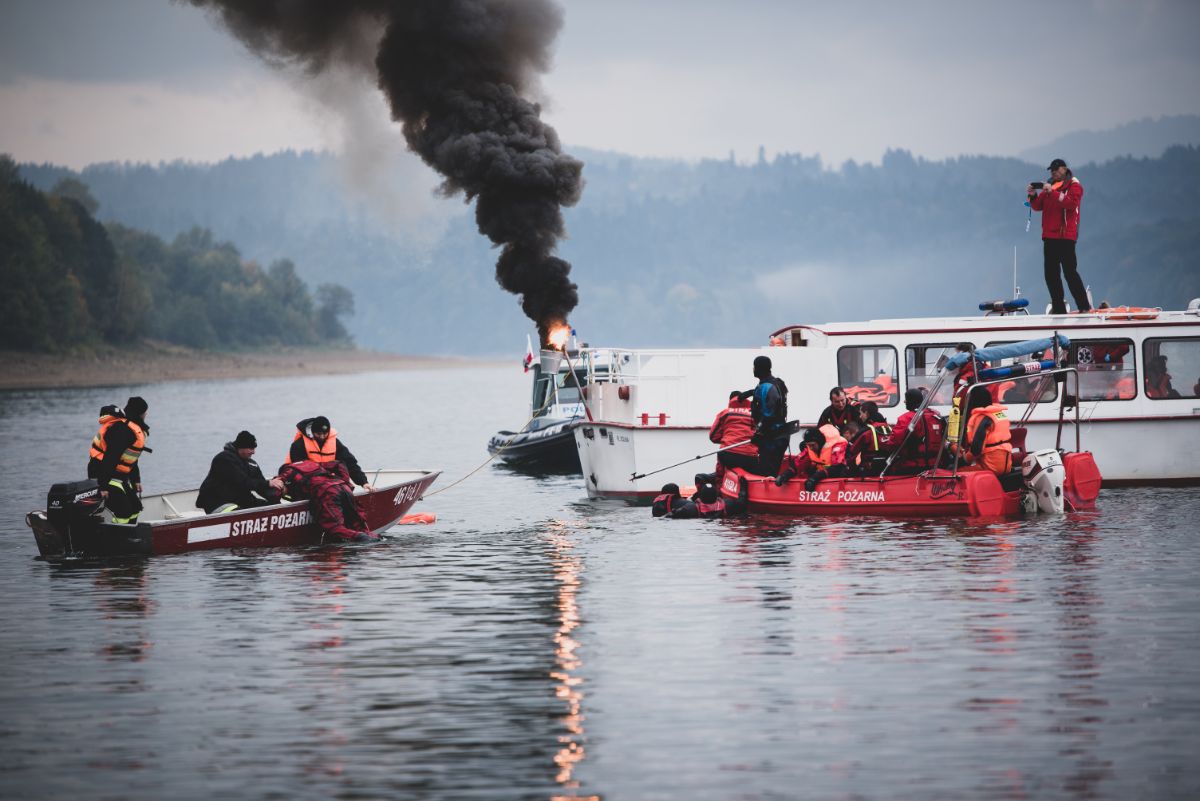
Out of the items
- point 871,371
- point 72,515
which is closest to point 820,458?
point 871,371

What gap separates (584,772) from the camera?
10.6 meters

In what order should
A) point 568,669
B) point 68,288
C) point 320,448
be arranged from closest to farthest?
point 568,669 → point 320,448 → point 68,288

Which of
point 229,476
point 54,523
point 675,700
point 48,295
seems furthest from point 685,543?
point 48,295

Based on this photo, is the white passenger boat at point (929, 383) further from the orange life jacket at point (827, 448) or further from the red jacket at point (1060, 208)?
the orange life jacket at point (827, 448)

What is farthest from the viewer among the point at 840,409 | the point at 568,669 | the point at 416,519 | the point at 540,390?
the point at 540,390

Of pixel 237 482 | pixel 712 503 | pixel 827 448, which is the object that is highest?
pixel 827 448

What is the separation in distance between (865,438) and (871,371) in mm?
3757

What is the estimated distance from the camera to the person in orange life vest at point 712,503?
2423 cm

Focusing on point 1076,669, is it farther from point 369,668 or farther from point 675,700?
point 369,668

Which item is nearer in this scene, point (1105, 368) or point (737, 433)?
point (737, 433)

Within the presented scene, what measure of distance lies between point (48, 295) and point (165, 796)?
434 ft

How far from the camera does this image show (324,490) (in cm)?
2200

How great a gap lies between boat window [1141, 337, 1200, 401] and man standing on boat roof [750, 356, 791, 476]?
283 inches

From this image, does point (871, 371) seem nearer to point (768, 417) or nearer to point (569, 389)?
point (768, 417)
